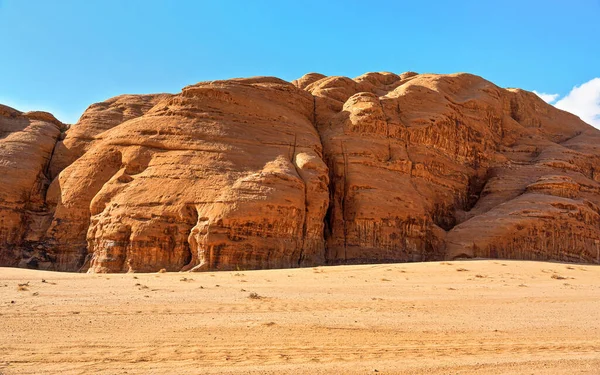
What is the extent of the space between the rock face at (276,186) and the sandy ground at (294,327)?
24.9 feet

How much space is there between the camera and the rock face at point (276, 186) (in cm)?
2373

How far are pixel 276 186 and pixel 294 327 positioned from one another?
15.9 metres

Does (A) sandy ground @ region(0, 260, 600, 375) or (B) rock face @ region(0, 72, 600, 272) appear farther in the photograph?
(B) rock face @ region(0, 72, 600, 272)

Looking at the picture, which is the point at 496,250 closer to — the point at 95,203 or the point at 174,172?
the point at 174,172

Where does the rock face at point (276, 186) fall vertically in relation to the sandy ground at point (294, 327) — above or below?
above

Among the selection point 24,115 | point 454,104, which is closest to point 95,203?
point 24,115

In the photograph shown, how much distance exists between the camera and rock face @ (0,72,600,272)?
77.9 feet

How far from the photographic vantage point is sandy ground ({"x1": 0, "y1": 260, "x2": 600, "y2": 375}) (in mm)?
6977

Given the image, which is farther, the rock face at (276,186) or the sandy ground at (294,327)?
the rock face at (276,186)

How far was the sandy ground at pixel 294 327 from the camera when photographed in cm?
698

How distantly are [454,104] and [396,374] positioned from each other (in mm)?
34780

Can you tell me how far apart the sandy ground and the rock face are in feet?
24.9

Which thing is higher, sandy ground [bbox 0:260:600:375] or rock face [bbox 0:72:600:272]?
rock face [bbox 0:72:600:272]

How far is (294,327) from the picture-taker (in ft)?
30.5
